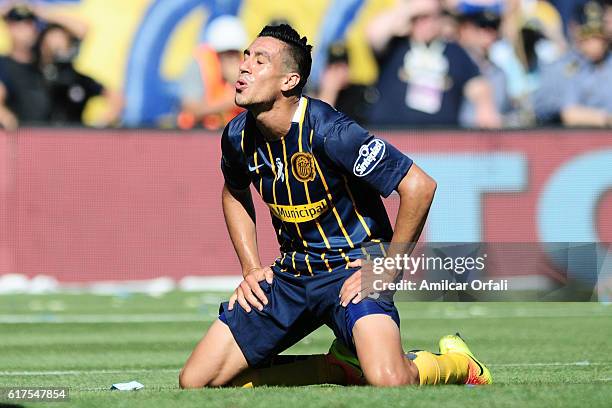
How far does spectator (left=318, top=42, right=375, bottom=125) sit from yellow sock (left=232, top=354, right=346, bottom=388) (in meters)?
9.28

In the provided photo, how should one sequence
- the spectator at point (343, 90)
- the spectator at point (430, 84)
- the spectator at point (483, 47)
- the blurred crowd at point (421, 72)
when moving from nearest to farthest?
the spectator at point (430, 84)
the blurred crowd at point (421, 72)
the spectator at point (483, 47)
the spectator at point (343, 90)

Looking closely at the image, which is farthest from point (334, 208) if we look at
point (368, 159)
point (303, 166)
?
point (368, 159)

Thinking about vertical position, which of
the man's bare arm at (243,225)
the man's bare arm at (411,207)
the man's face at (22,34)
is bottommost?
the man's face at (22,34)

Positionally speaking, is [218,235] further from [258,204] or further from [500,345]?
[500,345]

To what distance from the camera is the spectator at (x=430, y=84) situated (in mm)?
16562

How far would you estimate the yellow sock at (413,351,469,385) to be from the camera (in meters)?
7.09

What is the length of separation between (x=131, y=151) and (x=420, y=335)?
612 cm

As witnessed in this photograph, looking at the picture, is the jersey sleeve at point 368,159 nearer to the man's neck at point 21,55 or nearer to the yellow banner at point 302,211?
the yellow banner at point 302,211

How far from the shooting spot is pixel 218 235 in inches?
624

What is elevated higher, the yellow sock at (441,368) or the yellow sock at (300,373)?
the yellow sock at (441,368)

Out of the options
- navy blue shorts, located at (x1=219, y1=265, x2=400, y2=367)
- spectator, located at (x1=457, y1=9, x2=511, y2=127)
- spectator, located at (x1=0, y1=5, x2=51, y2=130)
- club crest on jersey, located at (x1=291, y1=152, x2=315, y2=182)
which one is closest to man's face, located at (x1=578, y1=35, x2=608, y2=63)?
spectator, located at (x1=457, y1=9, x2=511, y2=127)

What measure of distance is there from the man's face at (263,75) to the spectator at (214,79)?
901 cm

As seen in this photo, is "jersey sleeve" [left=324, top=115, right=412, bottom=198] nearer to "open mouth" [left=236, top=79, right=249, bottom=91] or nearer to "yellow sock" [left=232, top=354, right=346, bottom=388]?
"open mouth" [left=236, top=79, right=249, bottom=91]

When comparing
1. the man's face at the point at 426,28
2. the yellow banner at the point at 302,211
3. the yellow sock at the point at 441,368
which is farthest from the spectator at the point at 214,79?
the yellow sock at the point at 441,368
